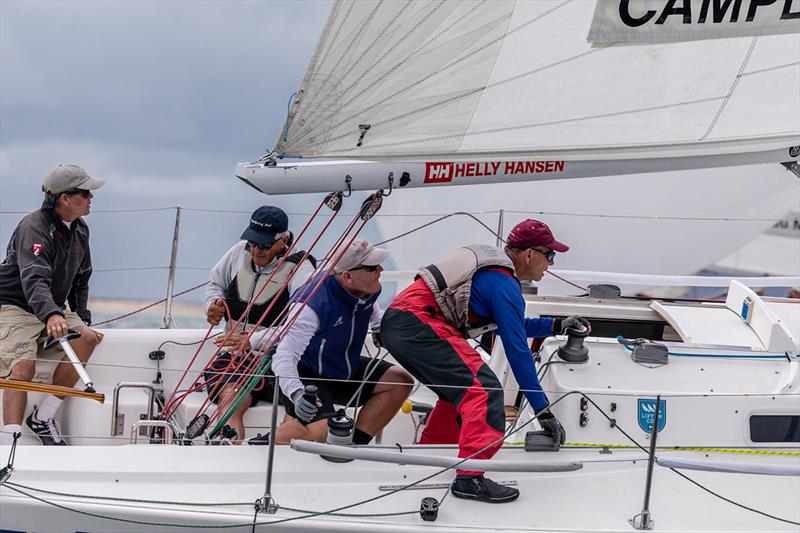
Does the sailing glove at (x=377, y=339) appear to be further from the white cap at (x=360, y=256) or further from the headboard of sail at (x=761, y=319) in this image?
the headboard of sail at (x=761, y=319)

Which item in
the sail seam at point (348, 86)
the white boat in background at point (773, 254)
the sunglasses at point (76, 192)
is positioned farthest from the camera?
the white boat in background at point (773, 254)

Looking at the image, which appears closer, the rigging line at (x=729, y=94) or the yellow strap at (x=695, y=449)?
the yellow strap at (x=695, y=449)

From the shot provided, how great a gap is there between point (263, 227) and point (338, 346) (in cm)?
75

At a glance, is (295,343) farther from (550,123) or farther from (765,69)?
(765,69)

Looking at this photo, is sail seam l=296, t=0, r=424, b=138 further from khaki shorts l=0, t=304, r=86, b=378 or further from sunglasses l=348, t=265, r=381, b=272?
khaki shorts l=0, t=304, r=86, b=378

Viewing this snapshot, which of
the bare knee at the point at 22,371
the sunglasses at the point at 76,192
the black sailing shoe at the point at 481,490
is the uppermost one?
the sunglasses at the point at 76,192

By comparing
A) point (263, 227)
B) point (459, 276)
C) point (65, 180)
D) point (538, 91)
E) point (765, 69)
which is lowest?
point (459, 276)

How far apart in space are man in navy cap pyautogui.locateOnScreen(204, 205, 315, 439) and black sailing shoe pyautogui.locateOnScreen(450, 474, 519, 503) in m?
1.10

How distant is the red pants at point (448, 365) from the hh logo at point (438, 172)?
37cm

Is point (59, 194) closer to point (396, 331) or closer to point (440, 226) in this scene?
point (396, 331)

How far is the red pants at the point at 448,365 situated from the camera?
11.1 ft

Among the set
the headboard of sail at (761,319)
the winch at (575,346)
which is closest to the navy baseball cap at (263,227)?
the winch at (575,346)

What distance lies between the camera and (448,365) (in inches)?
137

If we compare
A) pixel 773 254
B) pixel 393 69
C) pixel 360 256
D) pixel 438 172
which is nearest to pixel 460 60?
pixel 393 69
